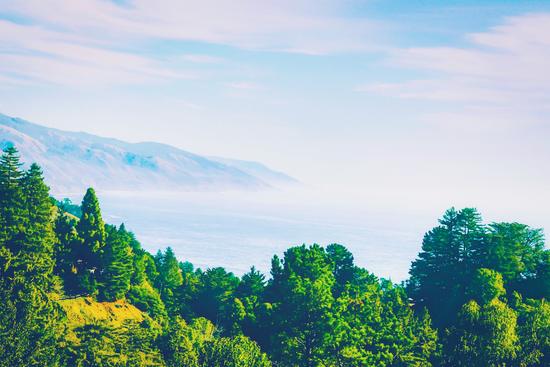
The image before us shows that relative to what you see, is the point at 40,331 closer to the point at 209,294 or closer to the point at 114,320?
the point at 114,320

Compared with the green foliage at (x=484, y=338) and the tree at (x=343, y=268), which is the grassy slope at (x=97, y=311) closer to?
the tree at (x=343, y=268)

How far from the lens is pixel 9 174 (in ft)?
182

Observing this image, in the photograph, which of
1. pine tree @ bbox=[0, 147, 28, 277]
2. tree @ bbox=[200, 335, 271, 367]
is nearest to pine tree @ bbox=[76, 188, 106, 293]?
pine tree @ bbox=[0, 147, 28, 277]

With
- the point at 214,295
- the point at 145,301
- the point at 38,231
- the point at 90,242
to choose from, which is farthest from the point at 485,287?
the point at 38,231

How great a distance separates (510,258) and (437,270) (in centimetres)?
872

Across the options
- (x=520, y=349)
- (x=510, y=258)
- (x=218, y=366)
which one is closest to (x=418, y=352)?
(x=520, y=349)

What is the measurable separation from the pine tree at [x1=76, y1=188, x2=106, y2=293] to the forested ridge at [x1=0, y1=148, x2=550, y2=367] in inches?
5.6

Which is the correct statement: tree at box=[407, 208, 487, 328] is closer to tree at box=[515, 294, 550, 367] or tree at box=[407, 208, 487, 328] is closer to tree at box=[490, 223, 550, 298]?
tree at box=[490, 223, 550, 298]

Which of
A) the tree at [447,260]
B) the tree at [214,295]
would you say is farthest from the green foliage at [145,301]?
the tree at [447,260]

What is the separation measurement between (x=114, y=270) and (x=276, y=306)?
27.2m

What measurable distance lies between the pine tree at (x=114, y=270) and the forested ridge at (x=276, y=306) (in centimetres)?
15

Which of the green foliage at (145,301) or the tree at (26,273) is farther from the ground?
the tree at (26,273)

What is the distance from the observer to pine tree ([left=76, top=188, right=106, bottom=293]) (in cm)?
6194

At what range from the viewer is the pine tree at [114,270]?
63.4 m
